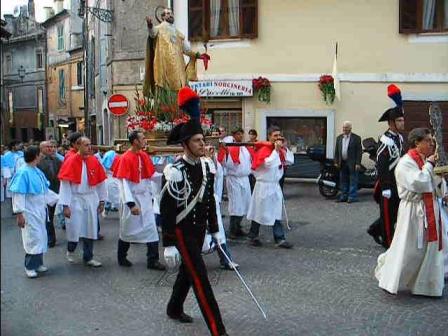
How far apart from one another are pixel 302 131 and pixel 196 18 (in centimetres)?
457

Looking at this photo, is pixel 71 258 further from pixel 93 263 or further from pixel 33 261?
pixel 33 261

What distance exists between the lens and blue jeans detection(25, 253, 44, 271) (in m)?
7.84

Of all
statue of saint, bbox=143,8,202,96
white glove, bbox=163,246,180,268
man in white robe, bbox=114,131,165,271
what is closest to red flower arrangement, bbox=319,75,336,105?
statue of saint, bbox=143,8,202,96

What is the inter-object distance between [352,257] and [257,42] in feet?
35.2

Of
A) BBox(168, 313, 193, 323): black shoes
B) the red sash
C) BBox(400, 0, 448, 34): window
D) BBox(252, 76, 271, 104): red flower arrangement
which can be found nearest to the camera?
BBox(168, 313, 193, 323): black shoes

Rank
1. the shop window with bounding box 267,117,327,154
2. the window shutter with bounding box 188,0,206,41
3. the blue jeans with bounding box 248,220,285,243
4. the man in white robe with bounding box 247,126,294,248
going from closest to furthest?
the man in white robe with bounding box 247,126,294,248, the blue jeans with bounding box 248,220,285,243, the shop window with bounding box 267,117,327,154, the window shutter with bounding box 188,0,206,41

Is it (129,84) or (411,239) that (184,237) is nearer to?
(411,239)

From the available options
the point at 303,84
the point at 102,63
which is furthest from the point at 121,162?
the point at 102,63

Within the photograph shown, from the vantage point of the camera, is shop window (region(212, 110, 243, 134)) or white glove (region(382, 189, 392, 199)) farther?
shop window (region(212, 110, 243, 134))

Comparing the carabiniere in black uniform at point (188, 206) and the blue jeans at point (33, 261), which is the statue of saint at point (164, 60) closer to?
the blue jeans at point (33, 261)

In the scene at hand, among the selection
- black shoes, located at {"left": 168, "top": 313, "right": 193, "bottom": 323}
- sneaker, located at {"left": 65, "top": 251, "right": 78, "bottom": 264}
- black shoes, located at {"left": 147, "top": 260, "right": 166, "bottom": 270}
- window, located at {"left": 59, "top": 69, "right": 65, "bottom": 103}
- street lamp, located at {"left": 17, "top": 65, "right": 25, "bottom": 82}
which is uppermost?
window, located at {"left": 59, "top": 69, "right": 65, "bottom": 103}

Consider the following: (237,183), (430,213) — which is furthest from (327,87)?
(430,213)

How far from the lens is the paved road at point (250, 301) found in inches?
224

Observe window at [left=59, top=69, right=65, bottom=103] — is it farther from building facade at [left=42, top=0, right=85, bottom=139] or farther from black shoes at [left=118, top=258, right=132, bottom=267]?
black shoes at [left=118, top=258, right=132, bottom=267]
